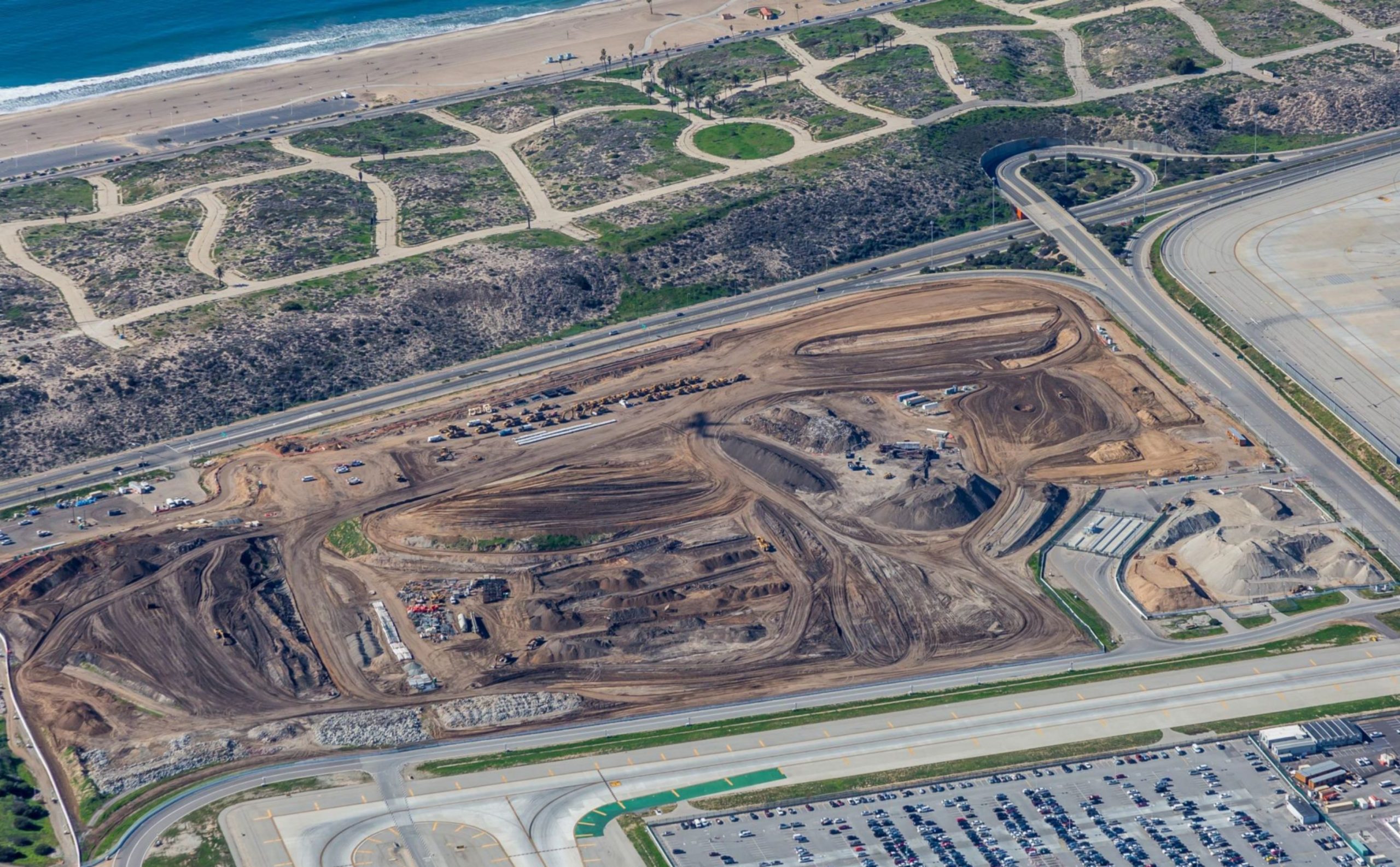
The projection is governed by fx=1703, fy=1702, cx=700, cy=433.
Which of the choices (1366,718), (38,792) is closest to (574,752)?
(38,792)

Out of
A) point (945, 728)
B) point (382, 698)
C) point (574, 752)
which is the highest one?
point (382, 698)

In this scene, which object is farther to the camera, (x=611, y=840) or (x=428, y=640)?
(x=428, y=640)

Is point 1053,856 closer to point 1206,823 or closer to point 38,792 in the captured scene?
point 1206,823

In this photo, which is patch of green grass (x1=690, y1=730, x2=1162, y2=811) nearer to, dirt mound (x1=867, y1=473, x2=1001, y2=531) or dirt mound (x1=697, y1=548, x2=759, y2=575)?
dirt mound (x1=697, y1=548, x2=759, y2=575)

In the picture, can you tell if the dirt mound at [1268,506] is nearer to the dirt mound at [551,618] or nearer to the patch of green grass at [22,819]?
the dirt mound at [551,618]

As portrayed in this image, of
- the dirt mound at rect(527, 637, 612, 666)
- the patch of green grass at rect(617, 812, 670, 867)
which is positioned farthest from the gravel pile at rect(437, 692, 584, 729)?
the patch of green grass at rect(617, 812, 670, 867)

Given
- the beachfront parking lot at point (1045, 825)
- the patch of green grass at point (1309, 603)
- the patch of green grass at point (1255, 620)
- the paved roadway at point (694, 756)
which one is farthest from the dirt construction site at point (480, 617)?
the patch of green grass at point (1309, 603)
